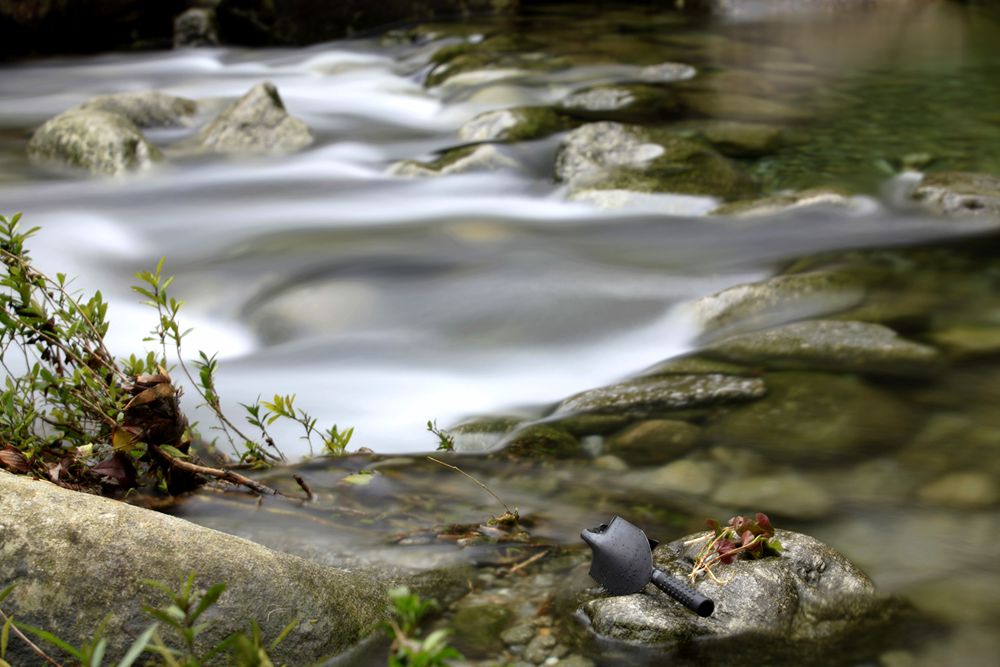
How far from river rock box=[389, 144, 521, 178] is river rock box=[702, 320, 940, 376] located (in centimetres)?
356

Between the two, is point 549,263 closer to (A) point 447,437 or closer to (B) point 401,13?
(A) point 447,437

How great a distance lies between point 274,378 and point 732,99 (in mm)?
6026

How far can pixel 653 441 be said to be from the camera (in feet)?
12.6

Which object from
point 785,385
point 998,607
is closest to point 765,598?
point 998,607

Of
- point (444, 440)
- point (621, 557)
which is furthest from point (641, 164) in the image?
point (621, 557)

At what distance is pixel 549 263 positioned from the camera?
20.5ft

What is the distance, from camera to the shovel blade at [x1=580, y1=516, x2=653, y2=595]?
2.54 metres

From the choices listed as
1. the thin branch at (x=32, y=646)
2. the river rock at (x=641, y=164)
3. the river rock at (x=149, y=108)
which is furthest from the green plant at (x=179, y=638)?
the river rock at (x=149, y=108)

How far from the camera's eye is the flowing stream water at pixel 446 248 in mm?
4664

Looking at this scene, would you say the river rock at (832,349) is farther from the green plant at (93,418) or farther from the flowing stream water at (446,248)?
the green plant at (93,418)

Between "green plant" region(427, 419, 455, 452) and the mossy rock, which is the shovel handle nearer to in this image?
the mossy rock

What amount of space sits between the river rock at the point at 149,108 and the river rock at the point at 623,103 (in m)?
3.56

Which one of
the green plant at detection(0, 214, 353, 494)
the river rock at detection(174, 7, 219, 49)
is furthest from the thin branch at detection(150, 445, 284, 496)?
the river rock at detection(174, 7, 219, 49)

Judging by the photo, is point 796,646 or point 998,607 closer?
point 796,646
